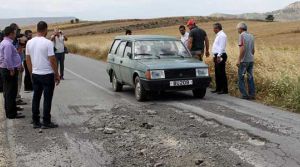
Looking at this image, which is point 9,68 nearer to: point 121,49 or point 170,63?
point 170,63

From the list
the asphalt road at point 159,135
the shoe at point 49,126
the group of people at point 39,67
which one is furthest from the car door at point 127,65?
the shoe at point 49,126

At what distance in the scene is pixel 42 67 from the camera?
9.04 meters

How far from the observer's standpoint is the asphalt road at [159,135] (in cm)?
654

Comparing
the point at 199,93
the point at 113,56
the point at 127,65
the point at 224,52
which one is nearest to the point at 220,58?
the point at 224,52

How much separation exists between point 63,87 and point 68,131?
23.9 ft

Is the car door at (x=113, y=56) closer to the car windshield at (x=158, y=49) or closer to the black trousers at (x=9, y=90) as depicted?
the car windshield at (x=158, y=49)

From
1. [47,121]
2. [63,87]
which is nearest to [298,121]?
[47,121]

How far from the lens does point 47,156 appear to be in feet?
22.6

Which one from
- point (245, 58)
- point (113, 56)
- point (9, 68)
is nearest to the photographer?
point (9, 68)

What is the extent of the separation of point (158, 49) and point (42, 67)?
4.54 m

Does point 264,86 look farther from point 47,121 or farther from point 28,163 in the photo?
point 28,163

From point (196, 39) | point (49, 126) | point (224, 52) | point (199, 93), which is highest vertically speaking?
point (196, 39)

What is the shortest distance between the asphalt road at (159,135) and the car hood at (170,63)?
82cm

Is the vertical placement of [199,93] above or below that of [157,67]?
below
